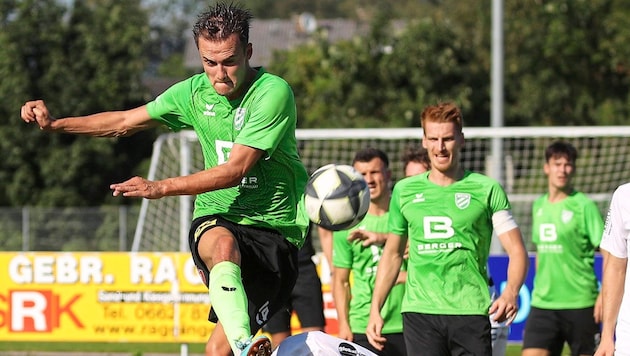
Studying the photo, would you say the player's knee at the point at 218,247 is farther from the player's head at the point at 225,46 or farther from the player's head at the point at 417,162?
the player's head at the point at 417,162

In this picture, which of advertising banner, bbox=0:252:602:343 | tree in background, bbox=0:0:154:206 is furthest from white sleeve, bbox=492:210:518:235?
tree in background, bbox=0:0:154:206

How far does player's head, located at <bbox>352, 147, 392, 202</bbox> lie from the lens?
28.0 feet

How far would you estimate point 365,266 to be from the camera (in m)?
8.70

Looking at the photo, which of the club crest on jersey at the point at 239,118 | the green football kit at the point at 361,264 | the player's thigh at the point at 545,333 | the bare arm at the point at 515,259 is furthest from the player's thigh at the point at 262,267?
the player's thigh at the point at 545,333

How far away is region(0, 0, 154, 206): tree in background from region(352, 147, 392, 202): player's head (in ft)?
69.2

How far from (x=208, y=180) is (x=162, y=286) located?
8153 mm

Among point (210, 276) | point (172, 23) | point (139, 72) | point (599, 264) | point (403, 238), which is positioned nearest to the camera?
point (210, 276)

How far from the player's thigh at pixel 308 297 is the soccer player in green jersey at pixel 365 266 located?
1196 mm

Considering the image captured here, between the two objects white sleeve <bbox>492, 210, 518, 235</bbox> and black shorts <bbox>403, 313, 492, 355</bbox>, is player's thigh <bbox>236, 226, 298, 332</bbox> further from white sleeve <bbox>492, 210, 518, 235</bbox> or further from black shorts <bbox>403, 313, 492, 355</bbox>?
white sleeve <bbox>492, 210, 518, 235</bbox>

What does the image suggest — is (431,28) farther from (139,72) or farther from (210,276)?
(210,276)

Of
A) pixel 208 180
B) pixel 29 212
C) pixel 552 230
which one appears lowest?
pixel 29 212

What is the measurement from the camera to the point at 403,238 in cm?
730

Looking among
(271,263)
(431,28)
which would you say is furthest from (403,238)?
(431,28)

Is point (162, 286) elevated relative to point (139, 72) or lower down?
lower down
